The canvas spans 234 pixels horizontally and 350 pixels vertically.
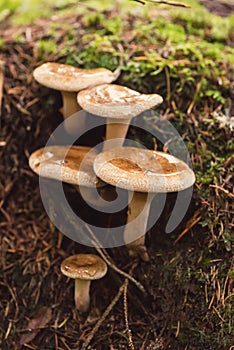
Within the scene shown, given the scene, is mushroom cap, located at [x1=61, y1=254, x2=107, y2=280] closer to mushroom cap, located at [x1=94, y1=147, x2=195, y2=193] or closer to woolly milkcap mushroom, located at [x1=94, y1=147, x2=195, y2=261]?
woolly milkcap mushroom, located at [x1=94, y1=147, x2=195, y2=261]

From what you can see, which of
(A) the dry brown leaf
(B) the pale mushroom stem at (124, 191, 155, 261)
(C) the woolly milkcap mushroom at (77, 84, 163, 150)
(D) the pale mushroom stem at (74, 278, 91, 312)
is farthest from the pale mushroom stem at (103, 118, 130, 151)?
(A) the dry brown leaf

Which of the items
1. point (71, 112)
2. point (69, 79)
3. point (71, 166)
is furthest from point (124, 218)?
point (69, 79)

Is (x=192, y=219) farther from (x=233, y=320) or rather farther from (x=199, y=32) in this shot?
(x=199, y=32)

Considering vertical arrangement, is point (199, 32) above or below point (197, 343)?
above

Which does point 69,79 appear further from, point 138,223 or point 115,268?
point 115,268

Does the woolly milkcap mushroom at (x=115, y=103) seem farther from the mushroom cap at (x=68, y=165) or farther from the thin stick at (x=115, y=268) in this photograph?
the thin stick at (x=115, y=268)

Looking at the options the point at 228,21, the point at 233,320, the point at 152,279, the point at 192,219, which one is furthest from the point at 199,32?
the point at 233,320
